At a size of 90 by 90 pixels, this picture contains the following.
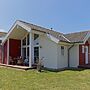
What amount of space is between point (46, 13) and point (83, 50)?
7.19 metres

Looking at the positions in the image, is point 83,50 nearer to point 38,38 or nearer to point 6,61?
point 38,38

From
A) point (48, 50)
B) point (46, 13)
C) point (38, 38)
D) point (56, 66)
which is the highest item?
point (46, 13)

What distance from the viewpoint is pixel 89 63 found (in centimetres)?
2189

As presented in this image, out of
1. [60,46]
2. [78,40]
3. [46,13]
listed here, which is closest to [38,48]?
[60,46]

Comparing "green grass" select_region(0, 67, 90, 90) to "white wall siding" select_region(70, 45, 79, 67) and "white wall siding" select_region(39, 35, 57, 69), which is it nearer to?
"white wall siding" select_region(39, 35, 57, 69)

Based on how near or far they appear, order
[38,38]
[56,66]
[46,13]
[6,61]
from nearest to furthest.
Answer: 1. [56,66]
2. [38,38]
3. [6,61]
4. [46,13]

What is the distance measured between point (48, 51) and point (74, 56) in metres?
3.40

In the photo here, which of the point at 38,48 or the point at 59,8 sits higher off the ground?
the point at 59,8

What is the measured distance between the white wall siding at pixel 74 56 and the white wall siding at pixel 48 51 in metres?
3.04

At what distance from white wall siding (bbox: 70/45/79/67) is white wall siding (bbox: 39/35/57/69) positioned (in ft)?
9.96

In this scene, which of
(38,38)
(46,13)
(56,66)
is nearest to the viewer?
(56,66)

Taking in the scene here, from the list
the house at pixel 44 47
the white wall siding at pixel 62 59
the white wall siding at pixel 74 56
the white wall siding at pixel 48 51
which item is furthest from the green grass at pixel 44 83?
the white wall siding at pixel 74 56

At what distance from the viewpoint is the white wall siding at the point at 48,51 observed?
18203 mm

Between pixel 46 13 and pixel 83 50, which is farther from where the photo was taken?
pixel 46 13
